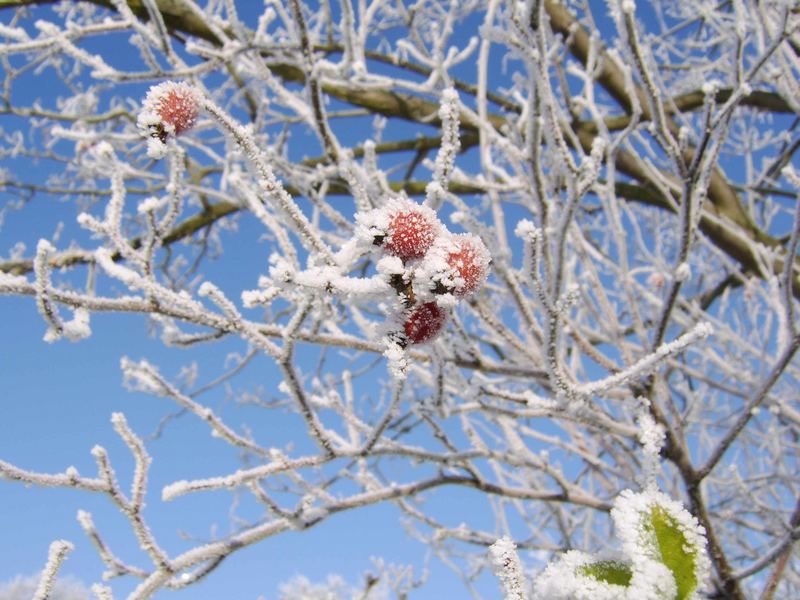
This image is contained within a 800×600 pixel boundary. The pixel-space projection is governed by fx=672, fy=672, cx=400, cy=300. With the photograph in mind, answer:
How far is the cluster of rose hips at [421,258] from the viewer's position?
73 cm

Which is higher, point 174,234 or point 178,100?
point 174,234

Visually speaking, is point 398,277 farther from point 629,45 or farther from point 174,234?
point 174,234

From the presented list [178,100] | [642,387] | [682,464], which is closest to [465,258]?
[178,100]

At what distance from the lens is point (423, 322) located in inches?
30.4

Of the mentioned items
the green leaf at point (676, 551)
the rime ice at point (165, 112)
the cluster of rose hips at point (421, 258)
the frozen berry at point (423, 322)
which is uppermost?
the rime ice at point (165, 112)

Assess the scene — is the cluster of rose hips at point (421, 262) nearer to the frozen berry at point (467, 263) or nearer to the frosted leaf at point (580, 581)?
the frozen berry at point (467, 263)

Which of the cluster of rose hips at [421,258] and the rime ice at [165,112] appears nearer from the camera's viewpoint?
the cluster of rose hips at [421,258]

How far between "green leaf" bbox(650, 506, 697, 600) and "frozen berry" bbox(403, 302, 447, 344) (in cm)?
31

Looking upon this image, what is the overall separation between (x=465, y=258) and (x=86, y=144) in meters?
3.47

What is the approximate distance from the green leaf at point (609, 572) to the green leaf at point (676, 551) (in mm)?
33

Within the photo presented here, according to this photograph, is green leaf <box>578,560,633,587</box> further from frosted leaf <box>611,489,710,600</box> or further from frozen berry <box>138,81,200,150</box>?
frozen berry <box>138,81,200,150</box>

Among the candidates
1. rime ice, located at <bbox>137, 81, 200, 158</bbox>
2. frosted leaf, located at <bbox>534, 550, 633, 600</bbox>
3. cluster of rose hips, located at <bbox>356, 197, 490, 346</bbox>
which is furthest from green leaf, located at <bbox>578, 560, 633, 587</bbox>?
rime ice, located at <bbox>137, 81, 200, 158</bbox>

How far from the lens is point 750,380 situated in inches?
101

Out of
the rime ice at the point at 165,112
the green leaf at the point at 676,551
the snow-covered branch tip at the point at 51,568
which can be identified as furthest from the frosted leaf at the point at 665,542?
the snow-covered branch tip at the point at 51,568
